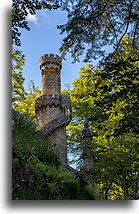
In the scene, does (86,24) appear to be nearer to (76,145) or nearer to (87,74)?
(87,74)

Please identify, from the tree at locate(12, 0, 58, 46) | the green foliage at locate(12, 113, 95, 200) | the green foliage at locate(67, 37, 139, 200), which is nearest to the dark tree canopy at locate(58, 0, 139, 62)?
the green foliage at locate(67, 37, 139, 200)

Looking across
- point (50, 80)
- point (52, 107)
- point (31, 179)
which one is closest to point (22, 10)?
point (31, 179)

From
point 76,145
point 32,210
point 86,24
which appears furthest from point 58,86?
point 32,210

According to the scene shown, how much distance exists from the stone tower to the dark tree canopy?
4514 millimetres

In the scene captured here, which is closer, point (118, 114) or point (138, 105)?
point (138, 105)

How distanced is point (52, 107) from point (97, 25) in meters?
7.17

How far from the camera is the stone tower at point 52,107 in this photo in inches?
360

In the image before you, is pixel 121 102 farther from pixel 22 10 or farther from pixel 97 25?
pixel 22 10

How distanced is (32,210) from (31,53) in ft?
8.07

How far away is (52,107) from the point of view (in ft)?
37.0

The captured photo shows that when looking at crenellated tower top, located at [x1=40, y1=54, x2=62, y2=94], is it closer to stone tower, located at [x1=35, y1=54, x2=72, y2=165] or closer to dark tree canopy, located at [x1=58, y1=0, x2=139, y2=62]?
stone tower, located at [x1=35, y1=54, x2=72, y2=165]

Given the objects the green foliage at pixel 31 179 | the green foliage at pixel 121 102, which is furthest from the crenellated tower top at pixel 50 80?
the green foliage at pixel 31 179

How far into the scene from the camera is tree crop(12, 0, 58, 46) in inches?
162

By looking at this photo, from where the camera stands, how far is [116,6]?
423 centimetres
